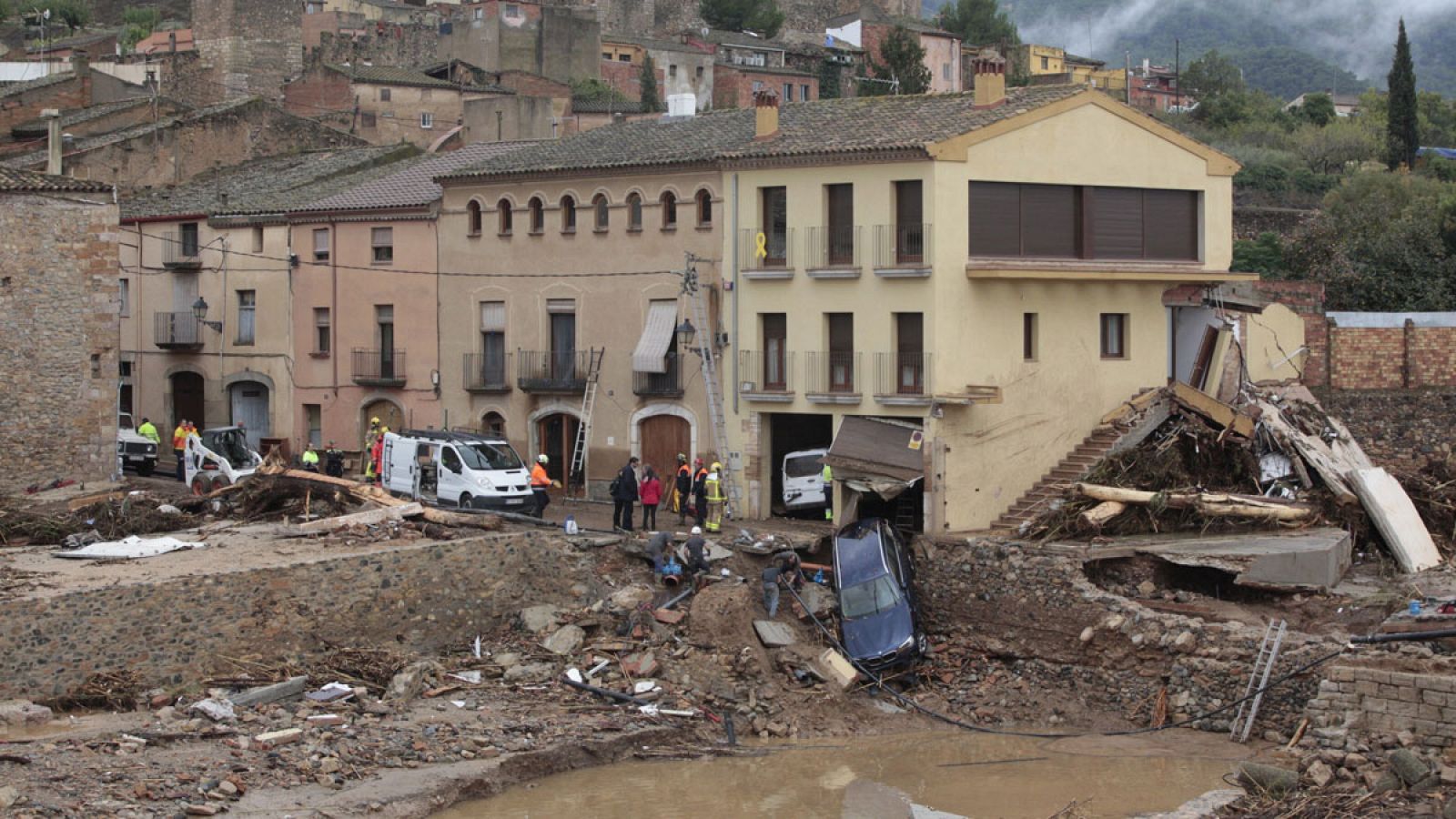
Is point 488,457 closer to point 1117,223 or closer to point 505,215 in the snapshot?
point 505,215

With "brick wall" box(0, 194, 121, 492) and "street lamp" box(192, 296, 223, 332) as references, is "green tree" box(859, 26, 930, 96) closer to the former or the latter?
"street lamp" box(192, 296, 223, 332)

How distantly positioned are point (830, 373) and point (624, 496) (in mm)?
4894

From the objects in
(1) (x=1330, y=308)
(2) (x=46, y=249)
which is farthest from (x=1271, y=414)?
(2) (x=46, y=249)

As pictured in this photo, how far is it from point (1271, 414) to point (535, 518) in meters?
14.4

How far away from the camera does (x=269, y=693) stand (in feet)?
86.9

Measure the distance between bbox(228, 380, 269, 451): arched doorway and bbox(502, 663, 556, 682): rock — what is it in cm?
2032

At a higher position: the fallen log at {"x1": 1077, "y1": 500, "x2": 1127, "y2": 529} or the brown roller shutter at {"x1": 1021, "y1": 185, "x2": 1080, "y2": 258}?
the brown roller shutter at {"x1": 1021, "y1": 185, "x2": 1080, "y2": 258}

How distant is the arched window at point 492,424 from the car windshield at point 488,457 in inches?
222

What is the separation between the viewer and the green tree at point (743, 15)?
4131 inches

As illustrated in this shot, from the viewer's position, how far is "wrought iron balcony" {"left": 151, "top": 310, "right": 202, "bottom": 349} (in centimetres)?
4850

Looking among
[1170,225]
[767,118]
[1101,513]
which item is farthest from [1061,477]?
[767,118]

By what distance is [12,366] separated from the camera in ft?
119

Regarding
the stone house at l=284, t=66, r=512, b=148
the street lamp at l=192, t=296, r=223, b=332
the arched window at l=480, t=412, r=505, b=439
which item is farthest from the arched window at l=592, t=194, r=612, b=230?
the stone house at l=284, t=66, r=512, b=148

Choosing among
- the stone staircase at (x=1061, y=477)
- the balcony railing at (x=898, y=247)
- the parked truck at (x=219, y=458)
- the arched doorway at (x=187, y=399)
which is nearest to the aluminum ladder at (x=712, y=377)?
the balcony railing at (x=898, y=247)
